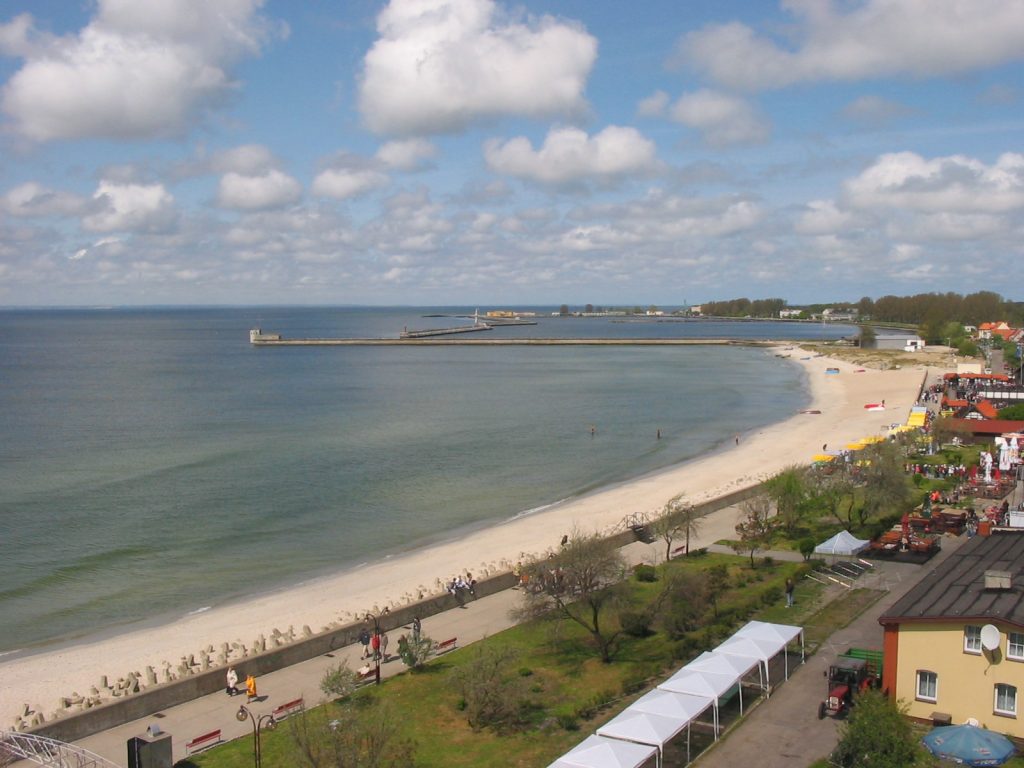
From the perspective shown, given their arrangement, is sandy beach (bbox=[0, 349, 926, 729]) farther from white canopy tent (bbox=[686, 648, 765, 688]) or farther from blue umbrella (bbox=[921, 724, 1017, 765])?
blue umbrella (bbox=[921, 724, 1017, 765])

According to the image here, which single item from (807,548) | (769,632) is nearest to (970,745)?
(769,632)

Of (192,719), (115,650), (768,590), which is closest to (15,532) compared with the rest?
(115,650)

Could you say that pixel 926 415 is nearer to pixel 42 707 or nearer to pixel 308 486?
pixel 308 486

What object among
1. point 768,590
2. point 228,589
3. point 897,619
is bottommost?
point 228,589

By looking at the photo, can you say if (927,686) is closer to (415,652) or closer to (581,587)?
(581,587)

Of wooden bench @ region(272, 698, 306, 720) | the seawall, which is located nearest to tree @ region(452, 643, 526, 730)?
wooden bench @ region(272, 698, 306, 720)

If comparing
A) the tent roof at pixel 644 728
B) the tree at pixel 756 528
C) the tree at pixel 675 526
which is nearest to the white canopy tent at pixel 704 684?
the tent roof at pixel 644 728
